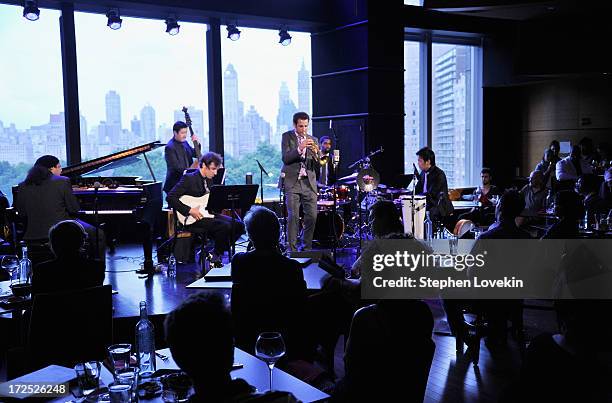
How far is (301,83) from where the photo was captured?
1102cm

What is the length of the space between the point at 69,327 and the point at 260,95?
26.3ft

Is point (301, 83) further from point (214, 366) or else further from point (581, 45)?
point (214, 366)

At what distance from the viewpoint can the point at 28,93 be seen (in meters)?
8.77

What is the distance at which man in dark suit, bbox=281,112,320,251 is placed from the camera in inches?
299

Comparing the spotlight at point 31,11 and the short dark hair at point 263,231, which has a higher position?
the spotlight at point 31,11

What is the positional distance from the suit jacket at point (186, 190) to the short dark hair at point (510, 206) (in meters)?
3.55

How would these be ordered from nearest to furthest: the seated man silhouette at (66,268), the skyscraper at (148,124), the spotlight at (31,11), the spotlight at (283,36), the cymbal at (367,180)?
the seated man silhouette at (66,268), the spotlight at (31,11), the cymbal at (367,180), the skyscraper at (148,124), the spotlight at (283,36)

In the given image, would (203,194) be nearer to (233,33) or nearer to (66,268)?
(233,33)

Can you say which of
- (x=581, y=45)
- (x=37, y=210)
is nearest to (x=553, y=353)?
(x=37, y=210)

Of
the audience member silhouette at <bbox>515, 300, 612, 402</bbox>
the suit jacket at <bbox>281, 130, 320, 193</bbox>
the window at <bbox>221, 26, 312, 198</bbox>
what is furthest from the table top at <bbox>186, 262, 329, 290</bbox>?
the window at <bbox>221, 26, 312, 198</bbox>

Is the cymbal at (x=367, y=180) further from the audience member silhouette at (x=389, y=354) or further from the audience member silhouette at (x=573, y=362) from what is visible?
the audience member silhouette at (x=573, y=362)

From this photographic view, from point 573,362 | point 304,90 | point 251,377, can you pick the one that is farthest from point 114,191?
point 573,362

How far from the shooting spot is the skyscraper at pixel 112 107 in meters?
9.51

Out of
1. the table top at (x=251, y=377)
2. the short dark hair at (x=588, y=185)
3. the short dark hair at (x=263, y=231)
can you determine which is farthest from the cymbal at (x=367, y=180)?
the table top at (x=251, y=377)
